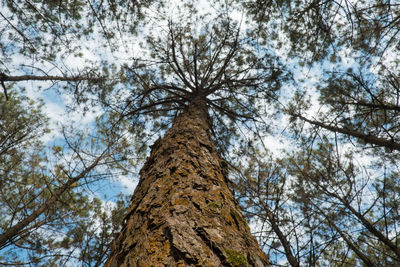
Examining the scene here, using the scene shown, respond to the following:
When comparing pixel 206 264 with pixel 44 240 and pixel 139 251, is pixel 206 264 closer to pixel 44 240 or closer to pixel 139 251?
pixel 139 251

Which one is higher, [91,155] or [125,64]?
[125,64]

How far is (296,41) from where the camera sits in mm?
4547

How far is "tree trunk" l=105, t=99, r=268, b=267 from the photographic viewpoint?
0.89m

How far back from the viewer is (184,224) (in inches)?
41.1

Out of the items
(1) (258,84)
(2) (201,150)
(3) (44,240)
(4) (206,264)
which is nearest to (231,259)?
(4) (206,264)

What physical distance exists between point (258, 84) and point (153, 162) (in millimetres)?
3608

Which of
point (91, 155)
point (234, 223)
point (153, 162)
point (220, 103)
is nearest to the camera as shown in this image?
point (234, 223)

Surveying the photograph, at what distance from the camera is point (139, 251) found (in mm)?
955

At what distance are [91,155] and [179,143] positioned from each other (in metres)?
3.93

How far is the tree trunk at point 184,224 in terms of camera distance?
890mm

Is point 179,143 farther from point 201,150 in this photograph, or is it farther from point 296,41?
point 296,41

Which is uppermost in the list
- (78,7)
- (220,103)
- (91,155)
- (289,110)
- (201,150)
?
(78,7)

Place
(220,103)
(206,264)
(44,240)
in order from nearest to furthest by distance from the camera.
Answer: (206,264) < (44,240) < (220,103)

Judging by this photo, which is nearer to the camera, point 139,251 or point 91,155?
point 139,251
